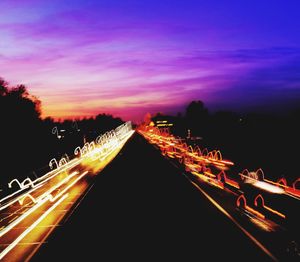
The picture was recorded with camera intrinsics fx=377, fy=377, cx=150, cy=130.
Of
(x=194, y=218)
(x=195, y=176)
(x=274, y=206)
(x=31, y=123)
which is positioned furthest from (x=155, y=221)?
(x=31, y=123)

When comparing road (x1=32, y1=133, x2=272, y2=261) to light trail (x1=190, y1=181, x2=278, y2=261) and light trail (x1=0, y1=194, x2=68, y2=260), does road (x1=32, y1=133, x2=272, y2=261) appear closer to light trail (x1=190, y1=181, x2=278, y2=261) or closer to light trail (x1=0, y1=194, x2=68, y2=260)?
light trail (x1=190, y1=181, x2=278, y2=261)

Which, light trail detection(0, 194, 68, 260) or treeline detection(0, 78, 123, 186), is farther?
treeline detection(0, 78, 123, 186)

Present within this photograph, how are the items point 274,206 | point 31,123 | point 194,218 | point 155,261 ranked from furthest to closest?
1. point 31,123
2. point 274,206
3. point 194,218
4. point 155,261

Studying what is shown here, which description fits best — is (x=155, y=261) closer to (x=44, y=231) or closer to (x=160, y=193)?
(x=44, y=231)

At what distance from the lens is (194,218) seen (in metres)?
14.7

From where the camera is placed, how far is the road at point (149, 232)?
1073cm

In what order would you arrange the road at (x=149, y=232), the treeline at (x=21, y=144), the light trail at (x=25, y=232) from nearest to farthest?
1. the road at (x=149, y=232)
2. the light trail at (x=25, y=232)
3. the treeline at (x=21, y=144)

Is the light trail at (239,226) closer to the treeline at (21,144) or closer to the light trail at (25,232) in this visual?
the light trail at (25,232)

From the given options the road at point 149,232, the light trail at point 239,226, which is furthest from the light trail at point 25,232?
the light trail at point 239,226

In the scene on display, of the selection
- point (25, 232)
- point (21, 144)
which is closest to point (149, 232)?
point (25, 232)

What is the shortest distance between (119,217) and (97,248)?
385 cm

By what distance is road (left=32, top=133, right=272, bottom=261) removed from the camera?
10.7 metres

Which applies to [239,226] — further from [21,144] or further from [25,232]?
[21,144]

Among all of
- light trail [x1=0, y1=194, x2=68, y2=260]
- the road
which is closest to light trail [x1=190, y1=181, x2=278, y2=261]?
the road
